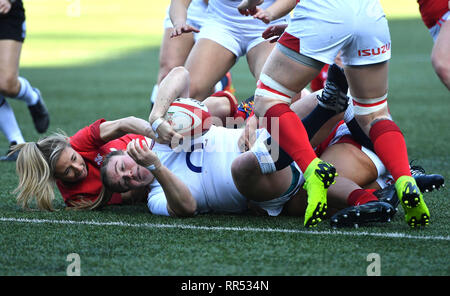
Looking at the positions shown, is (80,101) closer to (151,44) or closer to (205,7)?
(205,7)

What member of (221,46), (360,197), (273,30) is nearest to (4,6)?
(221,46)

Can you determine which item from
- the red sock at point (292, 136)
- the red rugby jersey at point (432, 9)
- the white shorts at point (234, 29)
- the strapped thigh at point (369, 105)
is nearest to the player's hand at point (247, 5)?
the red sock at point (292, 136)

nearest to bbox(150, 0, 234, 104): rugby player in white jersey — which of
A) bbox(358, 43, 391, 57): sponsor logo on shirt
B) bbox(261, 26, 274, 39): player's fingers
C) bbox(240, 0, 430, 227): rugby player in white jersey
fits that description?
bbox(261, 26, 274, 39): player's fingers

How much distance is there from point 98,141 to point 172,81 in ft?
2.19

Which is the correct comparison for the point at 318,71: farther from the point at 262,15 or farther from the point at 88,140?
the point at 88,140

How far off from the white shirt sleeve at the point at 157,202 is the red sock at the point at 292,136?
88 cm

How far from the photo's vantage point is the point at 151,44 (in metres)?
19.5

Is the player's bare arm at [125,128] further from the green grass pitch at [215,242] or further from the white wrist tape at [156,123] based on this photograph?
the green grass pitch at [215,242]

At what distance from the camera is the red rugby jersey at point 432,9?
182 inches

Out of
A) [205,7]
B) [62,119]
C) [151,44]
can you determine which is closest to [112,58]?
[151,44]

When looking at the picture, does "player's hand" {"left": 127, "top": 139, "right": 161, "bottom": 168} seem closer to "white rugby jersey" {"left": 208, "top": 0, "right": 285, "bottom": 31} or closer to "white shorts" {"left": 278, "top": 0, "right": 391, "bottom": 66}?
"white shorts" {"left": 278, "top": 0, "right": 391, "bottom": 66}

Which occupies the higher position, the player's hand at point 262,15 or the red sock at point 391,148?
the player's hand at point 262,15

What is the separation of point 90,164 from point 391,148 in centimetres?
191

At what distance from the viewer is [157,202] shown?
4.23 meters
